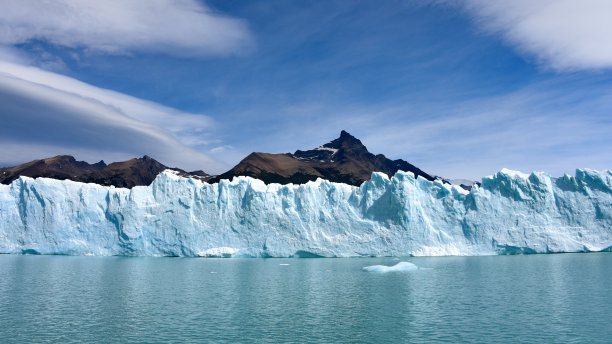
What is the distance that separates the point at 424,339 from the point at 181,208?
3278 centimetres

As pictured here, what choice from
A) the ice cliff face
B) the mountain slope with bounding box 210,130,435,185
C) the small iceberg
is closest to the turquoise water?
the small iceberg

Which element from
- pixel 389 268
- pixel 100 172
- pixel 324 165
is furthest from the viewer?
pixel 324 165

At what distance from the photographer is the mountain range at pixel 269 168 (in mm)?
83812

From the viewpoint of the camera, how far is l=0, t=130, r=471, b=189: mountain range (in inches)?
3300

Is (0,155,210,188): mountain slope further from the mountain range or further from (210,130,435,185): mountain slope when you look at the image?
(210,130,435,185): mountain slope

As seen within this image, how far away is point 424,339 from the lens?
11.4m

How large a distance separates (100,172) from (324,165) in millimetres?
51585

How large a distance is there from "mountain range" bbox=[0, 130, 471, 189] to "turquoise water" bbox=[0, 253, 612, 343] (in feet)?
193

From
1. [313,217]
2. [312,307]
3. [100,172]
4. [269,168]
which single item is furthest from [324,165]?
[312,307]

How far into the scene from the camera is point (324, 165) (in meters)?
108

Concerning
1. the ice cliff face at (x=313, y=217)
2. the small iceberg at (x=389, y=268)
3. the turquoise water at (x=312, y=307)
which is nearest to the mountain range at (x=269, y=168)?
the ice cliff face at (x=313, y=217)

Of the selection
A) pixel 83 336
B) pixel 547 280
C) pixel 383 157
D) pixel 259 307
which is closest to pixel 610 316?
pixel 547 280

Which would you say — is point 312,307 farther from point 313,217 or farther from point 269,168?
point 269,168

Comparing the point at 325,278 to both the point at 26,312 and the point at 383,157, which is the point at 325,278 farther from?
the point at 383,157
